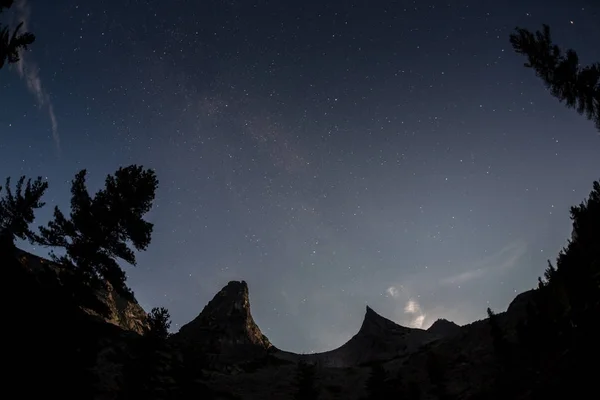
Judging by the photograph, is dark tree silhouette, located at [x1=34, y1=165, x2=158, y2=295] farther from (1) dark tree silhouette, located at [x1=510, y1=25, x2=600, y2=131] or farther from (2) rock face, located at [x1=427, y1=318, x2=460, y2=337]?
(2) rock face, located at [x1=427, y1=318, x2=460, y2=337]

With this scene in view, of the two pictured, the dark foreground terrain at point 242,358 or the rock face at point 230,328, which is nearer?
the dark foreground terrain at point 242,358

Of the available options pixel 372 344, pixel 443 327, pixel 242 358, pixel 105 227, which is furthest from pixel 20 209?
pixel 443 327

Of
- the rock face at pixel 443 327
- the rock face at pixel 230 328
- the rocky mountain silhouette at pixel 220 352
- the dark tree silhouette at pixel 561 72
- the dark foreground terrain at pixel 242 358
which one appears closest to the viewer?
the dark foreground terrain at pixel 242 358

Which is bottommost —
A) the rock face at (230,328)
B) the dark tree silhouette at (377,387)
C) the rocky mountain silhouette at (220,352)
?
the dark tree silhouette at (377,387)

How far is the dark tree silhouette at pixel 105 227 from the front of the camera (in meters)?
16.9

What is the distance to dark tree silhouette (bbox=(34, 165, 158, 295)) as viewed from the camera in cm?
1688

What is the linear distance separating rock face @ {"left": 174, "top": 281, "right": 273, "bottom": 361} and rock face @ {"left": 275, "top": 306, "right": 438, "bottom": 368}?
240 inches

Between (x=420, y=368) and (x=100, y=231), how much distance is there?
33117 millimetres

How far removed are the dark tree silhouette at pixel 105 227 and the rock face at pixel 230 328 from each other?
27892 millimetres

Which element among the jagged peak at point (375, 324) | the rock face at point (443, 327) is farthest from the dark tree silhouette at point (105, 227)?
the rock face at point (443, 327)

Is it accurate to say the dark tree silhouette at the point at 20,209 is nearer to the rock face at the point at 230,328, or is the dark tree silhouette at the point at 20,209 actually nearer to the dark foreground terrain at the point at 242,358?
the dark foreground terrain at the point at 242,358

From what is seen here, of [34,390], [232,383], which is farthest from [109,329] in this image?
[34,390]

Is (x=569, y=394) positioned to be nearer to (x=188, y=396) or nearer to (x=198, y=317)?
(x=188, y=396)

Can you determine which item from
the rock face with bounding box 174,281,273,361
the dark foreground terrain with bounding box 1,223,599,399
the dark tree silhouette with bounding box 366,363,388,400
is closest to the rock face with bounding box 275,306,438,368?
the dark foreground terrain with bounding box 1,223,599,399
